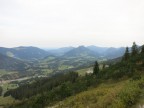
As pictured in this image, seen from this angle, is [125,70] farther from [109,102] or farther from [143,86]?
[109,102]

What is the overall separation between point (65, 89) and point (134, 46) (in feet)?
114

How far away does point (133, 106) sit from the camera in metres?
29.0

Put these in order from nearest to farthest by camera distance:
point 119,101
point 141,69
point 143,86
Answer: point 119,101 < point 143,86 < point 141,69

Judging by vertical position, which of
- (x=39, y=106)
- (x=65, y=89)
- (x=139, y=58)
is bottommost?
(x=39, y=106)

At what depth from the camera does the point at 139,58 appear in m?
85.4

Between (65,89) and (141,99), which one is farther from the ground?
(141,99)

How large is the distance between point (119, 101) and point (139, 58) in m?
60.0

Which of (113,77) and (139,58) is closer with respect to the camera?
(113,77)

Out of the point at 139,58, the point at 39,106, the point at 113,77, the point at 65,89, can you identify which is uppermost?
the point at 139,58

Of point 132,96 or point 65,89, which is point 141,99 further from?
point 65,89

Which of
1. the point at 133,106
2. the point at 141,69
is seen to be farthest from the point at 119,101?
the point at 141,69

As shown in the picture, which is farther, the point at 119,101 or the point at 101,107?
the point at 101,107

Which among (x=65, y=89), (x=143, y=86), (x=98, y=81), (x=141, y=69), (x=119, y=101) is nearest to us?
(x=119, y=101)

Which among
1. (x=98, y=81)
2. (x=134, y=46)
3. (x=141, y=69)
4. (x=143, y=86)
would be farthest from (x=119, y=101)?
(x=134, y=46)
